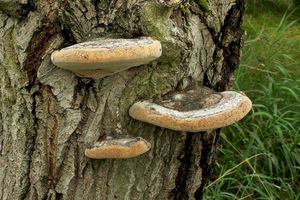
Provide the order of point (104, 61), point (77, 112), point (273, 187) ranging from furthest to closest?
1. point (273, 187)
2. point (77, 112)
3. point (104, 61)

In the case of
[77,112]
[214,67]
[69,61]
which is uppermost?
[69,61]

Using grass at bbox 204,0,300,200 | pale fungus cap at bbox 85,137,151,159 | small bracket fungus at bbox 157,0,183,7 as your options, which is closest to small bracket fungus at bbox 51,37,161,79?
small bracket fungus at bbox 157,0,183,7

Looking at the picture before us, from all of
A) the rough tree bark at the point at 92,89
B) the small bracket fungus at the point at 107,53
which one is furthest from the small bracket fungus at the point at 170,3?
the small bracket fungus at the point at 107,53

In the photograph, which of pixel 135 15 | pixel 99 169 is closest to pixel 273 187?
pixel 99 169

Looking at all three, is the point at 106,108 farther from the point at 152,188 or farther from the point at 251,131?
the point at 251,131

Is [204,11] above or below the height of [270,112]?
above

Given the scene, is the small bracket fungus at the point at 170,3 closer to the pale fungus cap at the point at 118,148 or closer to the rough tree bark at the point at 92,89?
the rough tree bark at the point at 92,89
